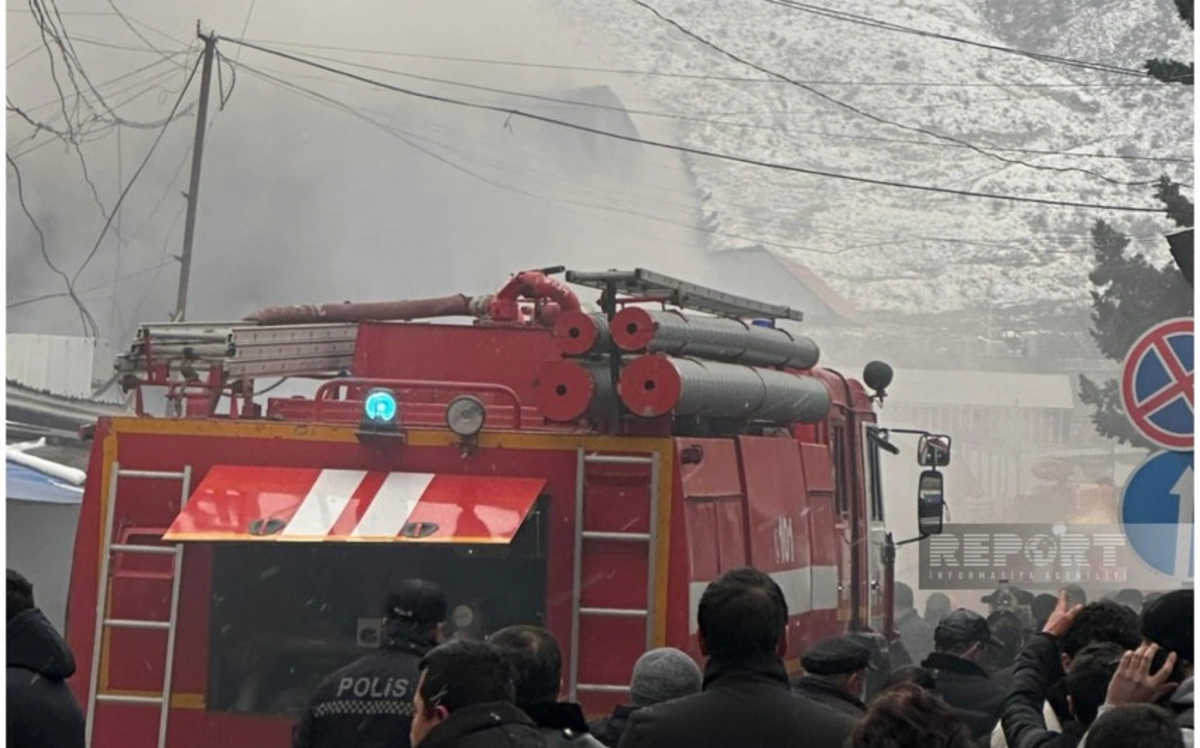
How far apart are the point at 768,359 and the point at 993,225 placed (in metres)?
24.8

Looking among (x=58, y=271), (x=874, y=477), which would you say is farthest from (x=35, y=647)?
(x=58, y=271)

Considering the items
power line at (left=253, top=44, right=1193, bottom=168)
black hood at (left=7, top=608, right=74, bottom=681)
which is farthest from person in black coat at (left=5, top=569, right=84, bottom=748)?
power line at (left=253, top=44, right=1193, bottom=168)

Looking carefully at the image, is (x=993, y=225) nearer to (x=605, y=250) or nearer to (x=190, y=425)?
(x=605, y=250)

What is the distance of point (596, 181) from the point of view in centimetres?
2303

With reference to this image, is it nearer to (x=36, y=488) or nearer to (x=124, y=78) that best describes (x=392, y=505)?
(x=36, y=488)

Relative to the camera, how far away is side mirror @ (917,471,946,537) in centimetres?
860

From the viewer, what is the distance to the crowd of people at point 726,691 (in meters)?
2.78

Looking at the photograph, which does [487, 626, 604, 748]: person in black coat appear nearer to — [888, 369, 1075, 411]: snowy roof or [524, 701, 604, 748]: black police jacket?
[524, 701, 604, 748]: black police jacket

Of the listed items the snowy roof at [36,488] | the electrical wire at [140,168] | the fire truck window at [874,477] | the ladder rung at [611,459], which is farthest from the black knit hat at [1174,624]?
the electrical wire at [140,168]

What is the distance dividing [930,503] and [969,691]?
10.1 ft

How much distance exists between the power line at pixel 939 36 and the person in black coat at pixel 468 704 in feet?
74.8

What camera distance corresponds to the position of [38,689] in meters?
3.72

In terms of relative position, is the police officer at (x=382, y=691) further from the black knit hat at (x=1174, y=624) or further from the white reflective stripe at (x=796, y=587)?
the white reflective stripe at (x=796, y=587)

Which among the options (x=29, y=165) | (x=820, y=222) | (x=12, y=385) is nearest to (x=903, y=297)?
(x=820, y=222)
